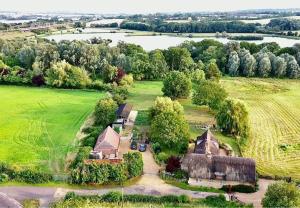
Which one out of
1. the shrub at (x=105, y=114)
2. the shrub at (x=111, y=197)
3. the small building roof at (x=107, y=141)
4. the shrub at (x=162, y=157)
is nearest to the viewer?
the shrub at (x=111, y=197)

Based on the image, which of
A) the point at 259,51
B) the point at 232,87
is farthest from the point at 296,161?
the point at 259,51

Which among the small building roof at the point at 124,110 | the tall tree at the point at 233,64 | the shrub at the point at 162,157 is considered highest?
the tall tree at the point at 233,64

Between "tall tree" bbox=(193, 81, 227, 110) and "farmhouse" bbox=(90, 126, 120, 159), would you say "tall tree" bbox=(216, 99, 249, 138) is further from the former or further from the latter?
"farmhouse" bbox=(90, 126, 120, 159)

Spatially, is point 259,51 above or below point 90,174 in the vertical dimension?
above

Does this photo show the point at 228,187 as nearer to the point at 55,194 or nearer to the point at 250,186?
the point at 250,186

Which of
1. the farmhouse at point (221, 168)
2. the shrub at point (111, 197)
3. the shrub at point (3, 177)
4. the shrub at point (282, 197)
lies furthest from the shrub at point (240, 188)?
the shrub at point (3, 177)

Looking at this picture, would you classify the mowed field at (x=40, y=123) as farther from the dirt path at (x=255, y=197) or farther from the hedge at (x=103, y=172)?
the dirt path at (x=255, y=197)
